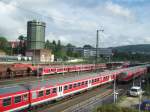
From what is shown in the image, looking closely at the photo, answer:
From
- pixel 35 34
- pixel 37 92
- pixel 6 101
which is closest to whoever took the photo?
pixel 6 101

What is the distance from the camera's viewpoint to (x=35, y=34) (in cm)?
15025

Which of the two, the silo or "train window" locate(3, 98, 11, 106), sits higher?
the silo

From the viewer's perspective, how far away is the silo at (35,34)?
486ft

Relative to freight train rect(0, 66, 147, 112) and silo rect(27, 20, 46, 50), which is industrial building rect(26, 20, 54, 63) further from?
freight train rect(0, 66, 147, 112)

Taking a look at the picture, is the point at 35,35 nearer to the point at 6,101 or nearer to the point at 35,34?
the point at 35,34

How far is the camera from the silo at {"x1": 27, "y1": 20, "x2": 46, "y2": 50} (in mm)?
148262

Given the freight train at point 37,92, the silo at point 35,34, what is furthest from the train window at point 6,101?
the silo at point 35,34

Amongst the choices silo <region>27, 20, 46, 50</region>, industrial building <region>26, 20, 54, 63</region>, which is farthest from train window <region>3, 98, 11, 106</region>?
silo <region>27, 20, 46, 50</region>

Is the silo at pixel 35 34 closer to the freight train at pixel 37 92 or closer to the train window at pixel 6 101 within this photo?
the freight train at pixel 37 92

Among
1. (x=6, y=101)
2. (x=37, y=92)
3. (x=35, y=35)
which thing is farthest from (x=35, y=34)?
(x=6, y=101)

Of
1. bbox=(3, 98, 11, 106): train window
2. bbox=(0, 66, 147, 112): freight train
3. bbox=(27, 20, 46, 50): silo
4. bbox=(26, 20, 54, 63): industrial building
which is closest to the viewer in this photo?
bbox=(3, 98, 11, 106): train window

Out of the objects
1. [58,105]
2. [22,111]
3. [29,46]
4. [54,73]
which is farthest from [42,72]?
[29,46]

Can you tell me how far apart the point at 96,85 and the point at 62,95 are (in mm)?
15159

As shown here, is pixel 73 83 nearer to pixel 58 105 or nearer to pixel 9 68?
pixel 58 105
